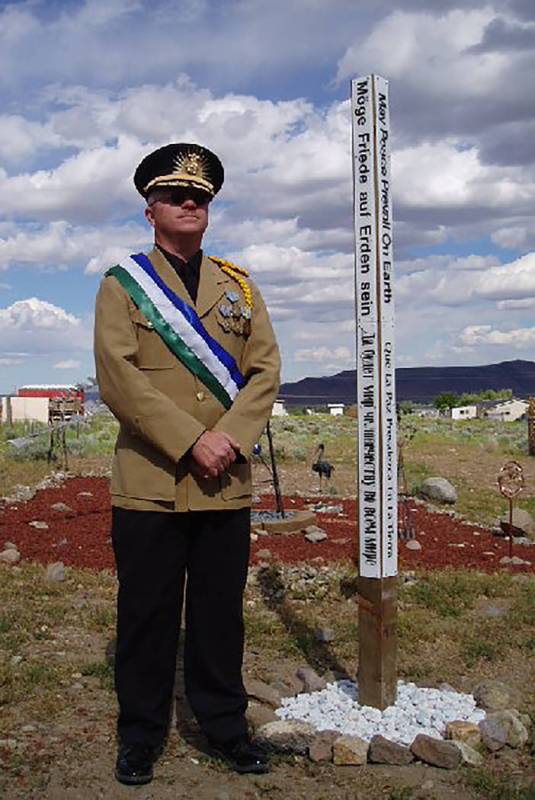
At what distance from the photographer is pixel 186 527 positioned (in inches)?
134

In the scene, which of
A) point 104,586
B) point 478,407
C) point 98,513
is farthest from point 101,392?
point 478,407

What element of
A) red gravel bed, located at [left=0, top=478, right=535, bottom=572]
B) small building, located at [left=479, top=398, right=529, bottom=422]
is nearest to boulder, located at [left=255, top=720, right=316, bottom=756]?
red gravel bed, located at [left=0, top=478, right=535, bottom=572]

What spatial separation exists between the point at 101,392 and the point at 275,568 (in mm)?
3893

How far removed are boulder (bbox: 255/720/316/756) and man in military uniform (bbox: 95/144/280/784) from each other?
14 cm

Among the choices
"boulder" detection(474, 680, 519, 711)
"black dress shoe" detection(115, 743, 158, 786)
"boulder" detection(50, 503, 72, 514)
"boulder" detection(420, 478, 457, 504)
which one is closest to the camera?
"black dress shoe" detection(115, 743, 158, 786)

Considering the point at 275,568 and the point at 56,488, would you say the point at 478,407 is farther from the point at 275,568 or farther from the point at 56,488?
the point at 275,568

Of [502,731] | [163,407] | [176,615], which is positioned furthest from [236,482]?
[502,731]

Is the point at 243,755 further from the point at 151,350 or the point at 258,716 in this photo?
the point at 151,350

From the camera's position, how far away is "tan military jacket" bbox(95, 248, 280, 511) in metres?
3.23

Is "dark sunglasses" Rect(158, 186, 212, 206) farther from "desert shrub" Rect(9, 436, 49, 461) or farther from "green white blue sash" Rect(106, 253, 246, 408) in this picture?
"desert shrub" Rect(9, 436, 49, 461)

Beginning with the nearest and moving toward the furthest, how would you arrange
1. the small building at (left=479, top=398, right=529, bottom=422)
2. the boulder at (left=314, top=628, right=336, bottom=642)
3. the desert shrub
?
the boulder at (left=314, top=628, right=336, bottom=642) → the desert shrub → the small building at (left=479, top=398, right=529, bottom=422)

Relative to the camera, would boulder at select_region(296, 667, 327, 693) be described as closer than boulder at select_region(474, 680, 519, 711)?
No

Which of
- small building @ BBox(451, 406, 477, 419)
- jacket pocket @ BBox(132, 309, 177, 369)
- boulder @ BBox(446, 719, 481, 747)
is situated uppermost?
jacket pocket @ BBox(132, 309, 177, 369)

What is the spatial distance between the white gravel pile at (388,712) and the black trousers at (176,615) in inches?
19.0
